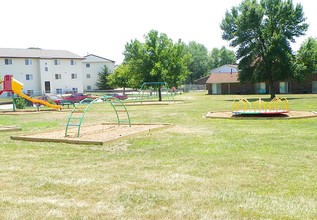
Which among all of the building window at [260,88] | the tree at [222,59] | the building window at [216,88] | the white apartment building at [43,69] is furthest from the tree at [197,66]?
the building window at [260,88]

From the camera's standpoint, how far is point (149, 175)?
23.2ft

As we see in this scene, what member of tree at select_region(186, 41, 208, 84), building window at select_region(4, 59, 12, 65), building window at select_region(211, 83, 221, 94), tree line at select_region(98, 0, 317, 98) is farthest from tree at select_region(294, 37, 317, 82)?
tree at select_region(186, 41, 208, 84)

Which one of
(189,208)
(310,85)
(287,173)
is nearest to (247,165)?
(287,173)

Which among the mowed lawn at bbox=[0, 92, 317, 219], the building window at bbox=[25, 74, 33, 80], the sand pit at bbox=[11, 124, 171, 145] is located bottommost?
the mowed lawn at bbox=[0, 92, 317, 219]

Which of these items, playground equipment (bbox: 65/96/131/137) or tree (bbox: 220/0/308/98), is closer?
playground equipment (bbox: 65/96/131/137)

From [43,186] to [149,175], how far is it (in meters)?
1.90

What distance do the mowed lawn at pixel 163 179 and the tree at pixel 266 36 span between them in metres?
31.3

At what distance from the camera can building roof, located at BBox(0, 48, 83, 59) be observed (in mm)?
61050

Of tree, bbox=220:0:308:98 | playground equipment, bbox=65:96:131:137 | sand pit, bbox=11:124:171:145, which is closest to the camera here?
sand pit, bbox=11:124:171:145

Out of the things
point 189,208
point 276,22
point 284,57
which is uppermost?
point 276,22

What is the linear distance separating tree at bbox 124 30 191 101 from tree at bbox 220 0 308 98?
665cm

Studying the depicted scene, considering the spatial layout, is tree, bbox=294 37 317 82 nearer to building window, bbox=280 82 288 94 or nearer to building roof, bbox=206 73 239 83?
building window, bbox=280 82 288 94

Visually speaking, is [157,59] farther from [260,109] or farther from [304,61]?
[260,109]

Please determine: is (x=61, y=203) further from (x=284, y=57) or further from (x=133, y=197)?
(x=284, y=57)
